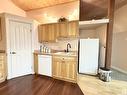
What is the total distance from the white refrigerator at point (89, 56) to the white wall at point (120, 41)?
1576 millimetres

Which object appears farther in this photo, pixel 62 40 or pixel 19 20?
pixel 62 40

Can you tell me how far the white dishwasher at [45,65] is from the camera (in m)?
3.41

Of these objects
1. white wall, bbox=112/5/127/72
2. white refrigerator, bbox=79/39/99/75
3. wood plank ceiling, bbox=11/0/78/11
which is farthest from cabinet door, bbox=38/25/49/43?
white wall, bbox=112/5/127/72

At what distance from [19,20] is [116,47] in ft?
15.6

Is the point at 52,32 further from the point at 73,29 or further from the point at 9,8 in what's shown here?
the point at 9,8

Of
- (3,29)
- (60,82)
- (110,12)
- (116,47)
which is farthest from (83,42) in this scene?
(3,29)

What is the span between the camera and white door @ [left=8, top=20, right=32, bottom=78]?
3.27m

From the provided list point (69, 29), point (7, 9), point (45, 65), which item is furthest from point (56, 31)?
point (7, 9)

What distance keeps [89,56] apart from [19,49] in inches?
111

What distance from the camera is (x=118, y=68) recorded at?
458 cm

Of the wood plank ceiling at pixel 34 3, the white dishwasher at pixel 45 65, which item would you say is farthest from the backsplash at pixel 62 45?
the wood plank ceiling at pixel 34 3

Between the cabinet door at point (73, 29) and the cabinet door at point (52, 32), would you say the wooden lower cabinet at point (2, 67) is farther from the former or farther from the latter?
the cabinet door at point (73, 29)

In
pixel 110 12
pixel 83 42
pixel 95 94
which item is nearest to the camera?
pixel 95 94

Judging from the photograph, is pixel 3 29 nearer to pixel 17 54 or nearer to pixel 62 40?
pixel 17 54
